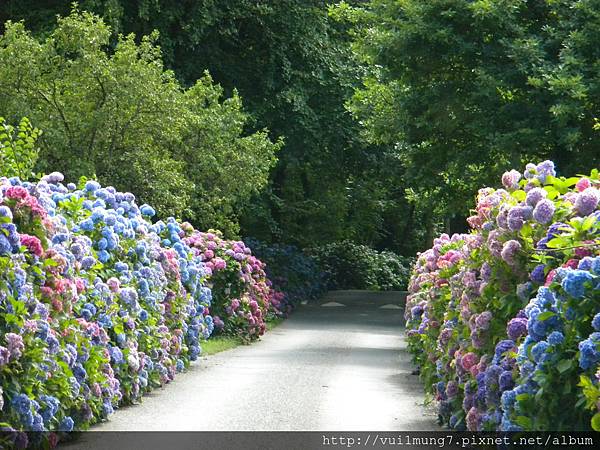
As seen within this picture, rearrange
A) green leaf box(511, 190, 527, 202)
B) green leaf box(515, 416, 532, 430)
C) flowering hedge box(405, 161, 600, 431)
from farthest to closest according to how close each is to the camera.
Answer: green leaf box(511, 190, 527, 202)
green leaf box(515, 416, 532, 430)
flowering hedge box(405, 161, 600, 431)

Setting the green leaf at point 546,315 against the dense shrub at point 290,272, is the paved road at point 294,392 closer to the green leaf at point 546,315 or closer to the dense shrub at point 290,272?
the green leaf at point 546,315

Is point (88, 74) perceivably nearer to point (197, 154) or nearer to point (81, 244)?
point (197, 154)

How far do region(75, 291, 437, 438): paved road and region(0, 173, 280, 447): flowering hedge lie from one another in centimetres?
41

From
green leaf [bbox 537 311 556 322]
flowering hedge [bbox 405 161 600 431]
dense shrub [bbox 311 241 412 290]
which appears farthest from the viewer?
dense shrub [bbox 311 241 412 290]

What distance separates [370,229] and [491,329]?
40095 mm

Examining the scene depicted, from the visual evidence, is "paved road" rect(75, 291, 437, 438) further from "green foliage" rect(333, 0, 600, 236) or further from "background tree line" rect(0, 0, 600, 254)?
"green foliage" rect(333, 0, 600, 236)

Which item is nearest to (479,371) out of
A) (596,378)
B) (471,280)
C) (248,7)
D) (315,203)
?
(471,280)

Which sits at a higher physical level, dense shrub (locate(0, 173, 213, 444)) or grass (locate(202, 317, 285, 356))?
dense shrub (locate(0, 173, 213, 444))

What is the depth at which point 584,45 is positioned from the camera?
1858 cm

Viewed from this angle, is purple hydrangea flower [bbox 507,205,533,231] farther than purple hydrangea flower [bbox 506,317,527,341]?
Yes

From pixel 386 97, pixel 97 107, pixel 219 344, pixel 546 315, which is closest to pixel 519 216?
pixel 546 315

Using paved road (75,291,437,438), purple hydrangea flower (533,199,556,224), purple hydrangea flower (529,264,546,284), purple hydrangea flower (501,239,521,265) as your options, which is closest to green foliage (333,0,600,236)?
paved road (75,291,437,438)

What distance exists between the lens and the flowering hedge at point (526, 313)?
264 inches

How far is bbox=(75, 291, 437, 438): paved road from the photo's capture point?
10.0 m
